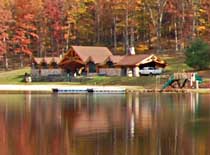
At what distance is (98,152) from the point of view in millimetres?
21141

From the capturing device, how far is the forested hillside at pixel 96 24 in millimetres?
93188

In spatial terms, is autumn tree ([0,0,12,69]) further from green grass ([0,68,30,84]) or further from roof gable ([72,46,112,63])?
roof gable ([72,46,112,63])

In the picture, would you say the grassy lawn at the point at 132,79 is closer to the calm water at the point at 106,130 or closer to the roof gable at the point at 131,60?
the roof gable at the point at 131,60

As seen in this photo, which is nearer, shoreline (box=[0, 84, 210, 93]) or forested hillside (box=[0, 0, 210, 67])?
shoreline (box=[0, 84, 210, 93])

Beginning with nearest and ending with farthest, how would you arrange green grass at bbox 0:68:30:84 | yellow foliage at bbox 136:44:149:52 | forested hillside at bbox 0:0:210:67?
1. green grass at bbox 0:68:30:84
2. forested hillside at bbox 0:0:210:67
3. yellow foliage at bbox 136:44:149:52

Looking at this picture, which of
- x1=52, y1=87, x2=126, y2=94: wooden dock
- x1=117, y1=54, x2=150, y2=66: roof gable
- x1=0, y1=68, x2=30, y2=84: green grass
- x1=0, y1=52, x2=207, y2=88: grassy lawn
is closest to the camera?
x1=52, y1=87, x2=126, y2=94: wooden dock

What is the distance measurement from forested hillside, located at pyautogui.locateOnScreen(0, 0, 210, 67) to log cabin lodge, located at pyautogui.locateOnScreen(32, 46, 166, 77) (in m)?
10.8

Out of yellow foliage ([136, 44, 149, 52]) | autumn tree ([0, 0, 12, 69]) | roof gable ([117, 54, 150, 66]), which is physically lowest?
roof gable ([117, 54, 150, 66])

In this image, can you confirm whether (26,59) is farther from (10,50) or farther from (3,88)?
(3,88)

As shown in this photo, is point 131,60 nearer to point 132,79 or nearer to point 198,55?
point 132,79

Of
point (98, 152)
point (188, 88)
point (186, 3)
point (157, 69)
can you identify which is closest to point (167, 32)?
point (186, 3)

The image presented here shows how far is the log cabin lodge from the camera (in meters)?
78.5

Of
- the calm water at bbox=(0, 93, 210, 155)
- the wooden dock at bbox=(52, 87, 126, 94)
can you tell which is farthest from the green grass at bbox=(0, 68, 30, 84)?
the calm water at bbox=(0, 93, 210, 155)

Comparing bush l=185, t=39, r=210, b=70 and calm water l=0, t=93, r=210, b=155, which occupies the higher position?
bush l=185, t=39, r=210, b=70
